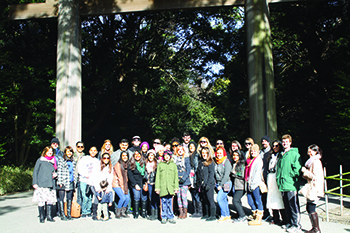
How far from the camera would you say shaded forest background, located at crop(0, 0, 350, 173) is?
40.6ft

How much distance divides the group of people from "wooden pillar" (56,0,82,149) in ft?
5.26

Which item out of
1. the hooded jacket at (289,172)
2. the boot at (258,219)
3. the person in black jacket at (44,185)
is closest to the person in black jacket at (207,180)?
the boot at (258,219)

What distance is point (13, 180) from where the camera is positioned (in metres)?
11.0

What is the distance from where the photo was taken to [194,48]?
17.1 meters

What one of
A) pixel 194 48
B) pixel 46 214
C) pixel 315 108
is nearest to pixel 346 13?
pixel 315 108

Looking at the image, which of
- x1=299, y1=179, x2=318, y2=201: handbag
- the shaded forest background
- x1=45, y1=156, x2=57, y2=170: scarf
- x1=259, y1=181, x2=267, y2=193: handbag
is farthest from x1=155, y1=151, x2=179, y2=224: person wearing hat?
the shaded forest background

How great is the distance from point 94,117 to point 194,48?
6782mm

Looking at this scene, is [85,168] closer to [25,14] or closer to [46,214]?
[46,214]

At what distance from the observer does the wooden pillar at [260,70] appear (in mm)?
7881

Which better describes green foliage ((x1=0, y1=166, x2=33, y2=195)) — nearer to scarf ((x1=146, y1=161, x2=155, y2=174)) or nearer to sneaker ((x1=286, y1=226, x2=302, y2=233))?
scarf ((x1=146, y1=161, x2=155, y2=174))

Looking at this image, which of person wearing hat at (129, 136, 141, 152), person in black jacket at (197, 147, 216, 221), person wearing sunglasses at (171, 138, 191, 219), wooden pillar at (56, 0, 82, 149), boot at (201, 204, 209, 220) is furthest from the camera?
wooden pillar at (56, 0, 82, 149)

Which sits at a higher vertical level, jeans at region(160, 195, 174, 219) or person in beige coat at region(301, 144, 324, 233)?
person in beige coat at region(301, 144, 324, 233)

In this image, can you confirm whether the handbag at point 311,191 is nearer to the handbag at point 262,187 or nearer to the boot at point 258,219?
the handbag at point 262,187

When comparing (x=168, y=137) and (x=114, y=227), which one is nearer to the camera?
(x=114, y=227)
